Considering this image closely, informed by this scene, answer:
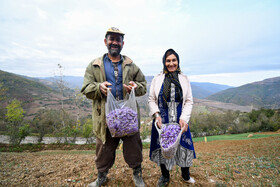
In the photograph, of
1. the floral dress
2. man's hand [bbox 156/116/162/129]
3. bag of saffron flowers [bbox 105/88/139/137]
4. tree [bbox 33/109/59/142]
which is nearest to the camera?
bag of saffron flowers [bbox 105/88/139/137]

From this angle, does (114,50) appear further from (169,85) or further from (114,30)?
(169,85)

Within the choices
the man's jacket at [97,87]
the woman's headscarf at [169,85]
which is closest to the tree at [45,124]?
the man's jacket at [97,87]

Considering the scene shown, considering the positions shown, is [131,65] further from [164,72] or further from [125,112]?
[125,112]

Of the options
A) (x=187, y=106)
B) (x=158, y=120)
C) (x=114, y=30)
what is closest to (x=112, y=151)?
(x=158, y=120)

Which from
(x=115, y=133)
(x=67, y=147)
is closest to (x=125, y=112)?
(x=115, y=133)

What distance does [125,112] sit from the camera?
2070 millimetres

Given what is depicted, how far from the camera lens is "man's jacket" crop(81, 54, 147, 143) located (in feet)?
7.63

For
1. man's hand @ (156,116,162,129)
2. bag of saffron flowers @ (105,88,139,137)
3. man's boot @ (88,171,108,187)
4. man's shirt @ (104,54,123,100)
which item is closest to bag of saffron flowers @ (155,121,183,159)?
man's hand @ (156,116,162,129)

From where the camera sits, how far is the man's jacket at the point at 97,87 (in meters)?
2.33

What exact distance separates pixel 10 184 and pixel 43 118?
76.0 ft

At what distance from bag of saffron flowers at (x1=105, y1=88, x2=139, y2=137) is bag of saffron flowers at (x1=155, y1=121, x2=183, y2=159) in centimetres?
48

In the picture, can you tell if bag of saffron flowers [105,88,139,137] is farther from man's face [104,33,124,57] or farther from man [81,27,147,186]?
man's face [104,33,124,57]

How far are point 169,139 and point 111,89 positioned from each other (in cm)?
126

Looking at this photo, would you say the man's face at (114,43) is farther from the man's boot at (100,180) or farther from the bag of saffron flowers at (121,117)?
the man's boot at (100,180)
